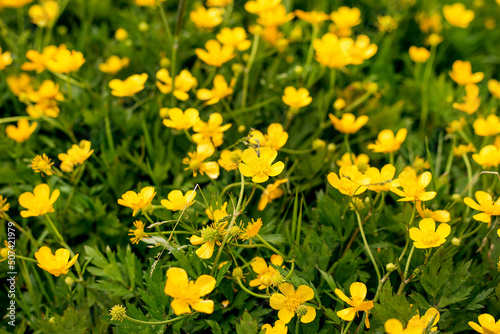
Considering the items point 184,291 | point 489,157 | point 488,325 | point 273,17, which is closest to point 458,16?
point 273,17

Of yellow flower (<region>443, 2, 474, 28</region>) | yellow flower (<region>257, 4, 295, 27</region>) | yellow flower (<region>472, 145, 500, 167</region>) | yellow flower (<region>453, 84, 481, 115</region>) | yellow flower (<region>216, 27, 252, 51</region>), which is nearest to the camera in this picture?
yellow flower (<region>472, 145, 500, 167</region>)

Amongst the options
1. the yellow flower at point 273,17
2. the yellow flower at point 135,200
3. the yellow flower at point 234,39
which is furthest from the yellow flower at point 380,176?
the yellow flower at point 273,17

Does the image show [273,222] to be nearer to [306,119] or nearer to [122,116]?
[306,119]

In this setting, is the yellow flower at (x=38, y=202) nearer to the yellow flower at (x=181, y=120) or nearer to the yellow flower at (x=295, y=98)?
the yellow flower at (x=181, y=120)

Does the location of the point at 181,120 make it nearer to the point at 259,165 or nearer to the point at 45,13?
the point at 259,165

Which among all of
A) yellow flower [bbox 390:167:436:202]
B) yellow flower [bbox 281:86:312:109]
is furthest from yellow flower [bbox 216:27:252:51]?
yellow flower [bbox 390:167:436:202]

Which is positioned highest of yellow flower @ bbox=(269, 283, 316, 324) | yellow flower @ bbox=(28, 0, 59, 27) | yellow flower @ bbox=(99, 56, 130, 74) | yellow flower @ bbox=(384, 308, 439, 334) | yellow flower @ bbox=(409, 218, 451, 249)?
yellow flower @ bbox=(28, 0, 59, 27)

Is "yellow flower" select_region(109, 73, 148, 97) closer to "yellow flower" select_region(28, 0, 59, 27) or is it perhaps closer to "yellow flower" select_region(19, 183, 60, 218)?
"yellow flower" select_region(19, 183, 60, 218)

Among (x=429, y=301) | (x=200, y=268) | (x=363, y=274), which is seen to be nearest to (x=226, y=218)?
(x=200, y=268)
